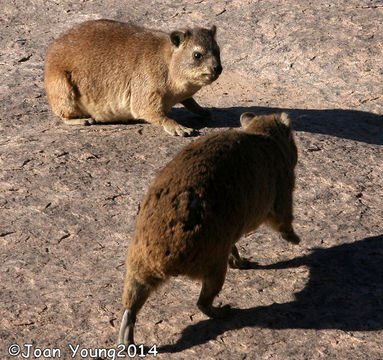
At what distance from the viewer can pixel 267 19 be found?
1069 centimetres

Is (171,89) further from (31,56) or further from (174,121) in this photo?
(31,56)

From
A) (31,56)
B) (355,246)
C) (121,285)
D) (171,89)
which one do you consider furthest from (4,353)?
(31,56)

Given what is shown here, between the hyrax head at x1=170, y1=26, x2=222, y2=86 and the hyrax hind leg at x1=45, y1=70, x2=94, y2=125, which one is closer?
the hyrax head at x1=170, y1=26, x2=222, y2=86

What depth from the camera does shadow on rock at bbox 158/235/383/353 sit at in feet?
17.2

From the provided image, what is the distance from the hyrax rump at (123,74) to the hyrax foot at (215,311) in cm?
364

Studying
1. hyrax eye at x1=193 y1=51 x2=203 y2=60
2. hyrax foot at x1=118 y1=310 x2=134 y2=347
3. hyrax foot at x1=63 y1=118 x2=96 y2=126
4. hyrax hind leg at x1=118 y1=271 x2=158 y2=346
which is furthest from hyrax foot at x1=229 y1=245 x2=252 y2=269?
hyrax foot at x1=63 y1=118 x2=96 y2=126

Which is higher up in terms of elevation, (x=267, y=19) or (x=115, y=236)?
(x=267, y=19)

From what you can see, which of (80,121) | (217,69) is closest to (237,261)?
(217,69)

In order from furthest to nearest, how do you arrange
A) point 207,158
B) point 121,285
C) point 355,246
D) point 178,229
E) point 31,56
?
point 31,56
point 355,246
point 121,285
point 207,158
point 178,229

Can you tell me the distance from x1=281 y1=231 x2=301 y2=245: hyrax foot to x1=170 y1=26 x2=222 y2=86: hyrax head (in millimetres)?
2884

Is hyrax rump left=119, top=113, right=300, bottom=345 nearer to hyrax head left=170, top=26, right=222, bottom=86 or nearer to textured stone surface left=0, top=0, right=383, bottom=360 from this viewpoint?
textured stone surface left=0, top=0, right=383, bottom=360

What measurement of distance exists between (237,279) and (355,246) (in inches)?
39.5

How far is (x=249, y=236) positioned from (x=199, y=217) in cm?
169

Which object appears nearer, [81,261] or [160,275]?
[160,275]
